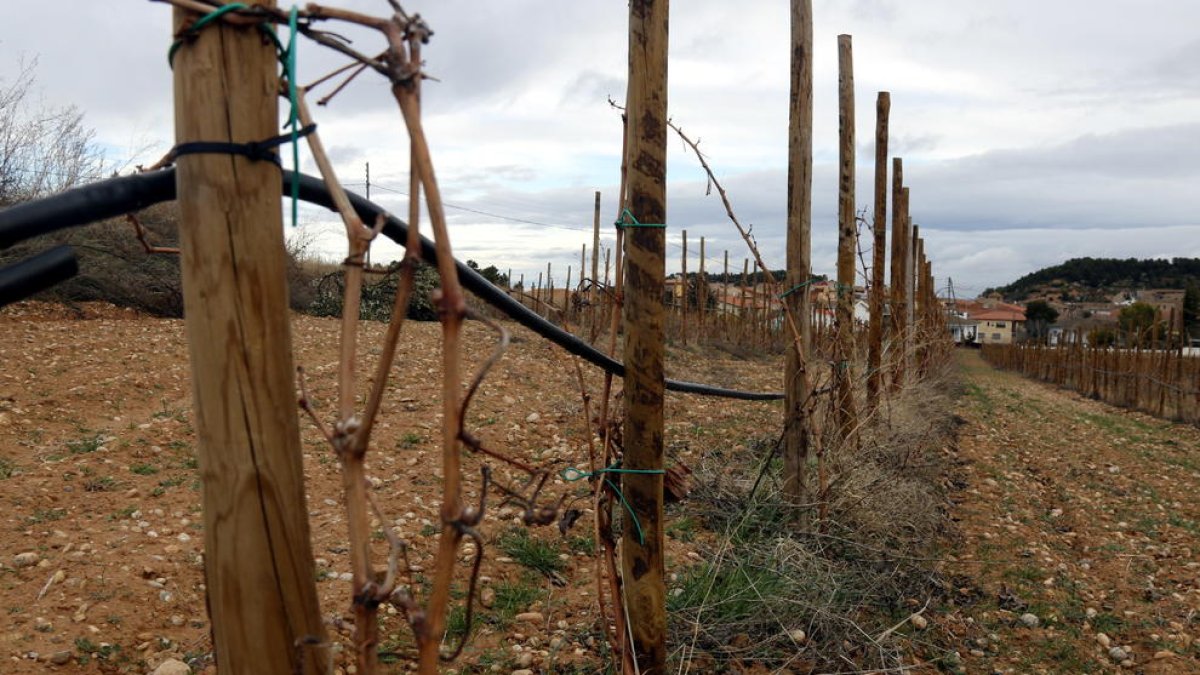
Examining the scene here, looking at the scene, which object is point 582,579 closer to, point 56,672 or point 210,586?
point 56,672

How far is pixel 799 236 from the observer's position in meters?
4.62

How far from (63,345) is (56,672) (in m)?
5.68

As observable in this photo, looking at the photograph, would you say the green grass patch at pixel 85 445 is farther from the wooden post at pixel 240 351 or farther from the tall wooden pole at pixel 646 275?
the wooden post at pixel 240 351

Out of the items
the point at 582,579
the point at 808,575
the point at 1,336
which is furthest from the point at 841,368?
the point at 1,336

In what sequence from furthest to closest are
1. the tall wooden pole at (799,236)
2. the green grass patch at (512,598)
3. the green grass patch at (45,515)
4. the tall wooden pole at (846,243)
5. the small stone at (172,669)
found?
the tall wooden pole at (846,243) → the tall wooden pole at (799,236) → the green grass patch at (45,515) → the green grass patch at (512,598) → the small stone at (172,669)

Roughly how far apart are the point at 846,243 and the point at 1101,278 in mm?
105395

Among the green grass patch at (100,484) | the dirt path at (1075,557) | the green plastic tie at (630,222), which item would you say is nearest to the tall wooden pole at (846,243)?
the dirt path at (1075,557)

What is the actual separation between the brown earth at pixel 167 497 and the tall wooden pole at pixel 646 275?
0.73 m

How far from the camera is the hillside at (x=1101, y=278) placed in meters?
88.0

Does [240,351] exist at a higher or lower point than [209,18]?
lower

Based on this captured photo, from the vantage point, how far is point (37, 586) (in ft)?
10.2

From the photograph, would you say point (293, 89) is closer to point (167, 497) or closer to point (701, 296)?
point (167, 497)

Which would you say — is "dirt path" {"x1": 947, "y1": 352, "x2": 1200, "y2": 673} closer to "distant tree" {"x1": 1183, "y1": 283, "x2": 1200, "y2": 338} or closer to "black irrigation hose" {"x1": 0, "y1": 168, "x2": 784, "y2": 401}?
"black irrigation hose" {"x1": 0, "y1": 168, "x2": 784, "y2": 401}

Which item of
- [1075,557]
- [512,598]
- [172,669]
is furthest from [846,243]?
[172,669]
